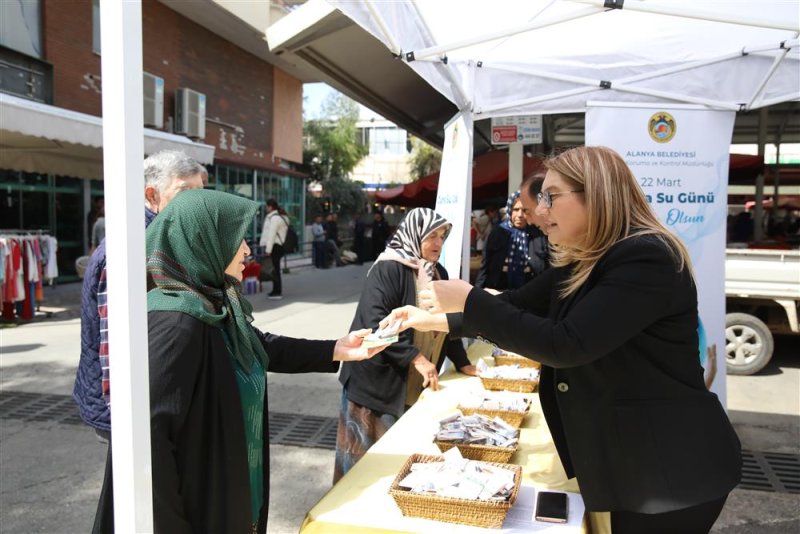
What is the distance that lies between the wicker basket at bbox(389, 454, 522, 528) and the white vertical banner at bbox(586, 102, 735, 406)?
11.1 feet

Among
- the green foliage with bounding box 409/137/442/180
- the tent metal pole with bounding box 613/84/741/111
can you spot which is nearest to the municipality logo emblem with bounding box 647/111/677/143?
the tent metal pole with bounding box 613/84/741/111

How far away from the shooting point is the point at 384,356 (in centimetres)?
316

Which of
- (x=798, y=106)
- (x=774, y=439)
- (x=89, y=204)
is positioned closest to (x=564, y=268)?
(x=774, y=439)

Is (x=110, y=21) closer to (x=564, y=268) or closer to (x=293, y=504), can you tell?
(x=564, y=268)

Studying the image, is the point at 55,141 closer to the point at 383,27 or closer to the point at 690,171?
the point at 383,27

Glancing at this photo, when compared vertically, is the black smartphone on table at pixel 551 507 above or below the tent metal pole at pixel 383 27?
below

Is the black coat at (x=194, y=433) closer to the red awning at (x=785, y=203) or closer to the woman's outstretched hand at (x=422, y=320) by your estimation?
the woman's outstretched hand at (x=422, y=320)

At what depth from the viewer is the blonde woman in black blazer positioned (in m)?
1.65

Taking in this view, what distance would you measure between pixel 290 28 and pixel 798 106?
29.7ft

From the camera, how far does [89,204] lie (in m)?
14.4

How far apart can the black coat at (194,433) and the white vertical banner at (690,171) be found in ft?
12.2

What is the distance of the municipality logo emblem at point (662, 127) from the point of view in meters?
4.69

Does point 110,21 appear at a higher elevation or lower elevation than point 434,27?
lower

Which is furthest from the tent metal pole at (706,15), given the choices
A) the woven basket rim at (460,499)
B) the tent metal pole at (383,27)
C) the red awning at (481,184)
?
the red awning at (481,184)
